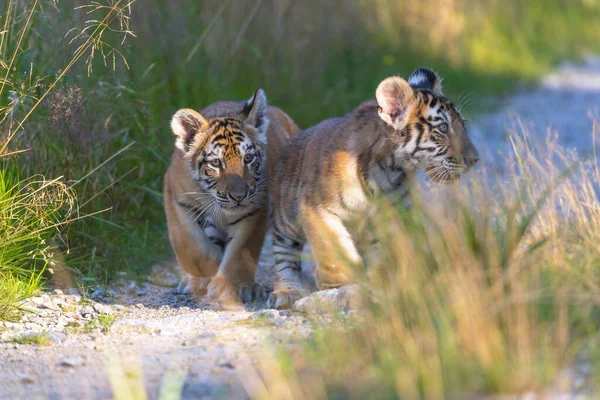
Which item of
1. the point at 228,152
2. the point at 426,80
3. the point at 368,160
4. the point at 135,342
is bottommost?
the point at 135,342

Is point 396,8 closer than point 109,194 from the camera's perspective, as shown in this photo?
No

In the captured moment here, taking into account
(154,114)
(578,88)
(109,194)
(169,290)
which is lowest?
(169,290)

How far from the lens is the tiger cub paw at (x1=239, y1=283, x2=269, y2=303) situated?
6105 mm

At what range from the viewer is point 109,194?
6.83 metres

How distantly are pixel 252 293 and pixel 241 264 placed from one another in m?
0.20

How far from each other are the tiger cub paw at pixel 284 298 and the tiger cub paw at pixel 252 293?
396mm

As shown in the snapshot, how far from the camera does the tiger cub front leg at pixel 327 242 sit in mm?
5422

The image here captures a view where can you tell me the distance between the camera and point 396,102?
5316mm

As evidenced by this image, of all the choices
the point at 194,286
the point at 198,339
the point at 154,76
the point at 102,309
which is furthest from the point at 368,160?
the point at 154,76

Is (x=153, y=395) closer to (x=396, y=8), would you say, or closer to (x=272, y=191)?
(x=272, y=191)

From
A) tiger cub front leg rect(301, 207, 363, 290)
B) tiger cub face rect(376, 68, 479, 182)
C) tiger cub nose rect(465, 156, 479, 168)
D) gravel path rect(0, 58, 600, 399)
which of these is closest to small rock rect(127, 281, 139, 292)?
gravel path rect(0, 58, 600, 399)

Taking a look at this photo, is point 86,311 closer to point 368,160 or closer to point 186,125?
point 186,125

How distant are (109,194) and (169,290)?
826 millimetres

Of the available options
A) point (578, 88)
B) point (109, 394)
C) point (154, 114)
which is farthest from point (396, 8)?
point (109, 394)
